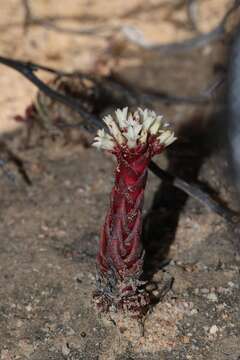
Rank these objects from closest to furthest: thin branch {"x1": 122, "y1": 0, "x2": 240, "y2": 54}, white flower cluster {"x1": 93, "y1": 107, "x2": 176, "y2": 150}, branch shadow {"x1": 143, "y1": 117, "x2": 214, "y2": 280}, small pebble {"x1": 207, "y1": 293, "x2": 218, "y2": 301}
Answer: white flower cluster {"x1": 93, "y1": 107, "x2": 176, "y2": 150} → small pebble {"x1": 207, "y1": 293, "x2": 218, "y2": 301} → branch shadow {"x1": 143, "y1": 117, "x2": 214, "y2": 280} → thin branch {"x1": 122, "y1": 0, "x2": 240, "y2": 54}

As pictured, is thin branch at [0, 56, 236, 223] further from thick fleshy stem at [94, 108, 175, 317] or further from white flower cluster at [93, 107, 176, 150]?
white flower cluster at [93, 107, 176, 150]

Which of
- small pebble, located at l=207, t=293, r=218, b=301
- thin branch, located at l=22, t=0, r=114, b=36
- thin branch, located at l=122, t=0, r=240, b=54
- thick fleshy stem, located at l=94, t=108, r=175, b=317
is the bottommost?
small pebble, located at l=207, t=293, r=218, b=301

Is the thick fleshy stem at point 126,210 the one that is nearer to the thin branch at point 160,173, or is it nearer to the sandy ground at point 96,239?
the sandy ground at point 96,239

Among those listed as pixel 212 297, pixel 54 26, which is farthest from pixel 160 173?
pixel 54 26

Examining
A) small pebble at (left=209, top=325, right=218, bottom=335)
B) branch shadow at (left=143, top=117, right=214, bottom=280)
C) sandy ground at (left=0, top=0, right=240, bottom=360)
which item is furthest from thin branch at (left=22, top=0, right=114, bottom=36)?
small pebble at (left=209, top=325, right=218, bottom=335)

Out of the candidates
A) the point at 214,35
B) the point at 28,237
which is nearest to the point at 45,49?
the point at 214,35

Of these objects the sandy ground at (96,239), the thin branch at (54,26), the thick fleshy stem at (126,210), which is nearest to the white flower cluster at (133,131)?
the thick fleshy stem at (126,210)

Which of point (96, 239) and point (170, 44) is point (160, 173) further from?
point (170, 44)
